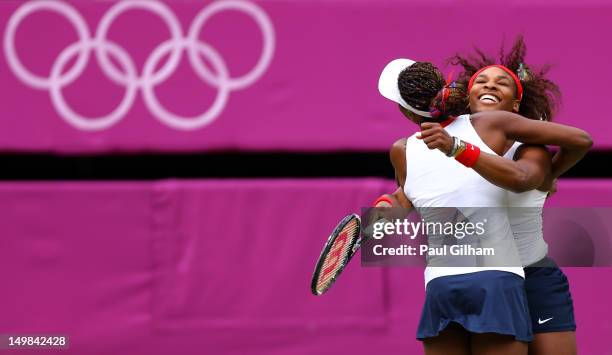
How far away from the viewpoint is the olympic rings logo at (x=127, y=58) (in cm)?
773

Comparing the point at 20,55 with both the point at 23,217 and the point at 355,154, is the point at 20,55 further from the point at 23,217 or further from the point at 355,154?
the point at 355,154

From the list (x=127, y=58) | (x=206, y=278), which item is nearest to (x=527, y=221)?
(x=206, y=278)

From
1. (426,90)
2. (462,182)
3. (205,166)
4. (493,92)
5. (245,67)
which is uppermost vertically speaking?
(245,67)

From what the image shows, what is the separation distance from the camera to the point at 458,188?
4262mm

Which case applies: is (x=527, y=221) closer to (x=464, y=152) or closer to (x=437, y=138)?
(x=464, y=152)

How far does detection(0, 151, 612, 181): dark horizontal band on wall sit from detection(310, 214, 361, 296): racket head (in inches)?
126

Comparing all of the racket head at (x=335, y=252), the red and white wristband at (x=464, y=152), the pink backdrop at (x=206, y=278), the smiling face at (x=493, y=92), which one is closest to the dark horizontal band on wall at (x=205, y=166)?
the pink backdrop at (x=206, y=278)

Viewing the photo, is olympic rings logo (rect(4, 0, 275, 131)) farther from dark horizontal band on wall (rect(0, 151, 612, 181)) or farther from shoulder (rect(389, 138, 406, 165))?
shoulder (rect(389, 138, 406, 165))

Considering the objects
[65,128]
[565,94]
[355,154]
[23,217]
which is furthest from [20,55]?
[565,94]

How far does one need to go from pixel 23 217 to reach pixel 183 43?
163 centimetres

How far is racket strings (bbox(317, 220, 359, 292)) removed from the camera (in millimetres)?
4613

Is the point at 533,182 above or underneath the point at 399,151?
underneath

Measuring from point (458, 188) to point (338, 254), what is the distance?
0.69 metres

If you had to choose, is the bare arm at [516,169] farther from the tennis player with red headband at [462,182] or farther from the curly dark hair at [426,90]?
the curly dark hair at [426,90]
